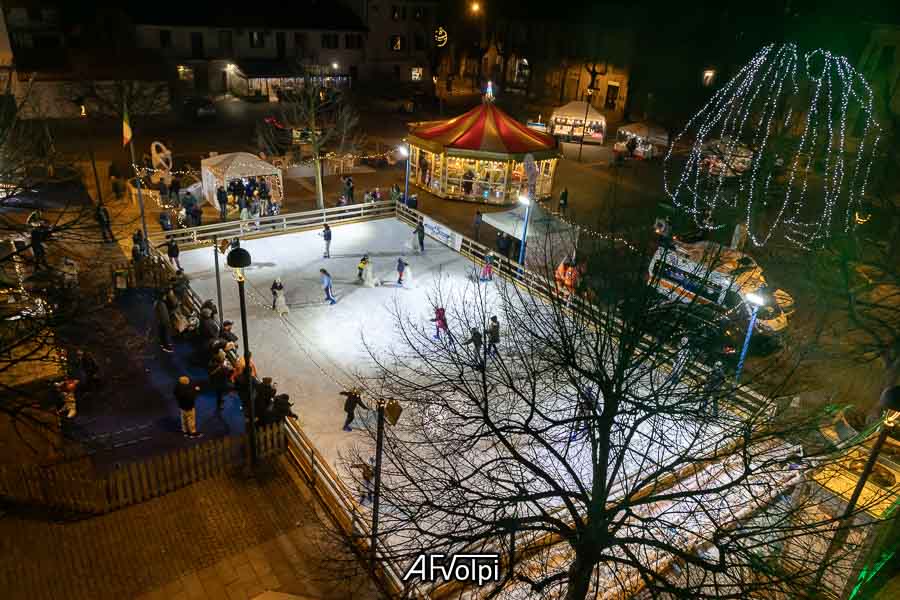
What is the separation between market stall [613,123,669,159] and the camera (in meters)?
35.8

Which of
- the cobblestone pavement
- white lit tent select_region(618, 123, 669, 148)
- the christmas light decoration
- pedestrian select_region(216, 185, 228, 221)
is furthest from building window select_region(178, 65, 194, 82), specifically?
the cobblestone pavement

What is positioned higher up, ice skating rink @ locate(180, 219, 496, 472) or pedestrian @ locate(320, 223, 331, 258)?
pedestrian @ locate(320, 223, 331, 258)

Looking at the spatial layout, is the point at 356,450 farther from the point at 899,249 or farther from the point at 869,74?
the point at 869,74

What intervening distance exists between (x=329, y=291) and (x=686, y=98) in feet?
127

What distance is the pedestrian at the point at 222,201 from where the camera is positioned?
22469mm

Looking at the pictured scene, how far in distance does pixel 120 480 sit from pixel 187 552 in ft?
5.65

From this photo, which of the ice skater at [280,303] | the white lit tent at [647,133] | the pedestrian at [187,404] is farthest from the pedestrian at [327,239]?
the white lit tent at [647,133]

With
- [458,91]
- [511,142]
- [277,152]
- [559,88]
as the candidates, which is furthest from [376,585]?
[458,91]

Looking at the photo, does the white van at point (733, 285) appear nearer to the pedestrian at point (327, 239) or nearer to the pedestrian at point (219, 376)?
the pedestrian at point (327, 239)

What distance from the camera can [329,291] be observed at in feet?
57.1

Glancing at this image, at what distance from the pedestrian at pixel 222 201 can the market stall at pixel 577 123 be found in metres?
23.6

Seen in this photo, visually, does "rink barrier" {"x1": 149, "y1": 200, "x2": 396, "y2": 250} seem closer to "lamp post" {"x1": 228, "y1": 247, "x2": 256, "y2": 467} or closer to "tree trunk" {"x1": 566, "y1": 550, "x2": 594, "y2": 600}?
"lamp post" {"x1": 228, "y1": 247, "x2": 256, "y2": 467}

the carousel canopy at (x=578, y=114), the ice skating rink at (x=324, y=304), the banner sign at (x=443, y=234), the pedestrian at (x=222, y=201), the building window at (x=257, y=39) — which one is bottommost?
the ice skating rink at (x=324, y=304)

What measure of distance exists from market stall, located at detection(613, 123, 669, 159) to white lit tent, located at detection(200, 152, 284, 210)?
69.6 feet
